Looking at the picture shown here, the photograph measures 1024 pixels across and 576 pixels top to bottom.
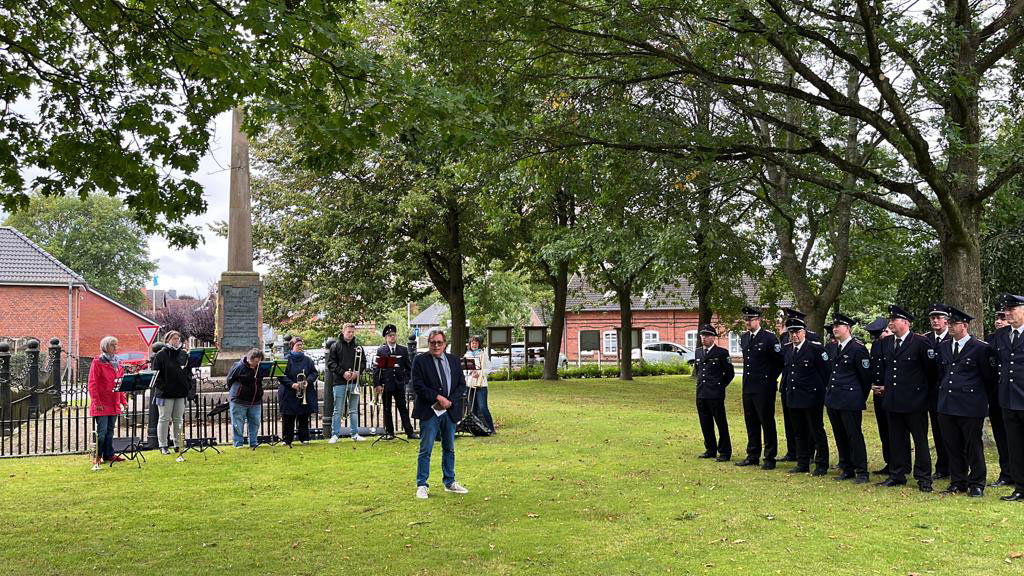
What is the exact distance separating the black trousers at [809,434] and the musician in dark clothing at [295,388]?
7.61 metres

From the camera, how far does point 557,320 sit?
3083 centimetres

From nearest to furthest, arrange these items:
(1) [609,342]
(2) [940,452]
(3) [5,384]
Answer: (2) [940,452] → (3) [5,384] → (1) [609,342]

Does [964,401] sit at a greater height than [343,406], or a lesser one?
greater

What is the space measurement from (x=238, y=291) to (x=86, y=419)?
513 centimetres

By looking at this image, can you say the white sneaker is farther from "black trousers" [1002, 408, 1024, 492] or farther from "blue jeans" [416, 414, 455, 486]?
"black trousers" [1002, 408, 1024, 492]

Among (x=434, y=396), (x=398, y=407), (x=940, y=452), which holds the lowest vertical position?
(x=940, y=452)

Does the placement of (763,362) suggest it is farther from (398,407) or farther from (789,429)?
(398,407)

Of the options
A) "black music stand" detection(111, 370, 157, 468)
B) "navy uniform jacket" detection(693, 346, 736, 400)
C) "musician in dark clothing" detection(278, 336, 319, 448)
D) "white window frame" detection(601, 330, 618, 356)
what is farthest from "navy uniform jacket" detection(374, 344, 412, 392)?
"white window frame" detection(601, 330, 618, 356)

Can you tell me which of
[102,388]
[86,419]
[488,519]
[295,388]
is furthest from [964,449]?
[86,419]

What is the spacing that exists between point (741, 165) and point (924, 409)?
7724 mm

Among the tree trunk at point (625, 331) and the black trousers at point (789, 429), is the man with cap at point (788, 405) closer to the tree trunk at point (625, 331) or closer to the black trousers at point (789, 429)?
the black trousers at point (789, 429)

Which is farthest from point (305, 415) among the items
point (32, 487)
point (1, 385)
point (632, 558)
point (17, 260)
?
point (17, 260)

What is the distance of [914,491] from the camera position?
9.44 metres

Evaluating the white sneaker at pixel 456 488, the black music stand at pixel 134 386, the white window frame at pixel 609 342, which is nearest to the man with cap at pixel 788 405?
the white sneaker at pixel 456 488
